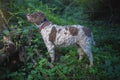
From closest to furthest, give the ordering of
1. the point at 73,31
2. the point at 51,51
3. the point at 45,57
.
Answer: the point at 73,31 → the point at 51,51 → the point at 45,57

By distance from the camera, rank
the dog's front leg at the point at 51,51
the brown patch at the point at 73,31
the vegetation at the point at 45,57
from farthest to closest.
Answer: the dog's front leg at the point at 51,51 < the brown patch at the point at 73,31 < the vegetation at the point at 45,57

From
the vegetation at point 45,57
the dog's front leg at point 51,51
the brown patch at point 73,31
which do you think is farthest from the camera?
the dog's front leg at point 51,51

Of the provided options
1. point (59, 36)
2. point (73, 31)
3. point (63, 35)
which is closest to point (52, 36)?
point (59, 36)

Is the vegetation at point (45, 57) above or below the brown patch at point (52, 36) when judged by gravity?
below

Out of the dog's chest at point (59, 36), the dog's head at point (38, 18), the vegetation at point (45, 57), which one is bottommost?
the vegetation at point (45, 57)

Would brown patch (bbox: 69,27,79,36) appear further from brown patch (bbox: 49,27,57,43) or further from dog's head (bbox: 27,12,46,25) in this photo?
dog's head (bbox: 27,12,46,25)

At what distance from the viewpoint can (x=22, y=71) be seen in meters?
6.70

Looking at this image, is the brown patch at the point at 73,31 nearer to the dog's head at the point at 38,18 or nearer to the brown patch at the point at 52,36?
the brown patch at the point at 52,36

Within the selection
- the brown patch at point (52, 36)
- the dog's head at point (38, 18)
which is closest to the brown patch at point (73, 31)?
the brown patch at point (52, 36)

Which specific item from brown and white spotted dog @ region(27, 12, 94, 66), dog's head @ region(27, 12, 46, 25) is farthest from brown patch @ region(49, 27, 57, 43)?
dog's head @ region(27, 12, 46, 25)

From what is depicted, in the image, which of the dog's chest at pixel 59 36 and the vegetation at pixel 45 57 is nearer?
the vegetation at pixel 45 57

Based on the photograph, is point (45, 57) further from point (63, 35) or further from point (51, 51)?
point (63, 35)

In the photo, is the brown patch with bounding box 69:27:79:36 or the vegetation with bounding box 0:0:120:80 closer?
the vegetation with bounding box 0:0:120:80

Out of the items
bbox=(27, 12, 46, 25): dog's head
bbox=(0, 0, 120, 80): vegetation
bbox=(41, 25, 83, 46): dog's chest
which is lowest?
bbox=(0, 0, 120, 80): vegetation
